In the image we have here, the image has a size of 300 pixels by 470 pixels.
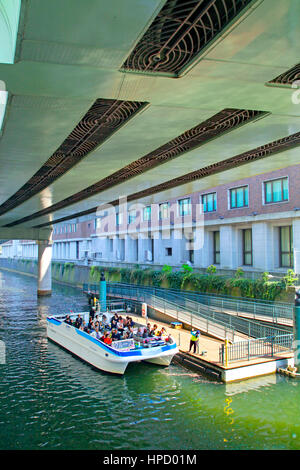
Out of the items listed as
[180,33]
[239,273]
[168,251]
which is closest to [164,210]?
[168,251]

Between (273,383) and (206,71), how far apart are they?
11625 millimetres

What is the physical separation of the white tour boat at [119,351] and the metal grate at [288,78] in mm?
11445

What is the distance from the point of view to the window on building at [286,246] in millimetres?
30859

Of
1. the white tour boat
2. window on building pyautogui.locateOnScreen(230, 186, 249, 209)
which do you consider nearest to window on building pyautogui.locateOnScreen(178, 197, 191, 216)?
window on building pyautogui.locateOnScreen(230, 186, 249, 209)

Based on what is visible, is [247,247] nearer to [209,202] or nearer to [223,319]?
[209,202]

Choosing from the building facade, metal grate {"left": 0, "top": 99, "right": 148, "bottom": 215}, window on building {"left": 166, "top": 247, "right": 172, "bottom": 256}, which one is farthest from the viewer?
window on building {"left": 166, "top": 247, "right": 172, "bottom": 256}

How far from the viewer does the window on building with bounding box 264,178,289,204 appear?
30.5 meters

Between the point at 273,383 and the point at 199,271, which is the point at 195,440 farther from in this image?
the point at 199,271

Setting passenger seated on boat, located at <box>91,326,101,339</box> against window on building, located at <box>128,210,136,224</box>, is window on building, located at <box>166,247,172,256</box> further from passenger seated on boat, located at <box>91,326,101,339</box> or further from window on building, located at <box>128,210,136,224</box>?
passenger seated on boat, located at <box>91,326,101,339</box>

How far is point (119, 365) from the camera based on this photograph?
54.5 ft

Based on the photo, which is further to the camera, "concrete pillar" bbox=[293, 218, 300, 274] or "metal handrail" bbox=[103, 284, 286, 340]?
"concrete pillar" bbox=[293, 218, 300, 274]

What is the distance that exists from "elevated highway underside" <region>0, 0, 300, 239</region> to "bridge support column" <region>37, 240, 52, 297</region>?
31831 millimetres

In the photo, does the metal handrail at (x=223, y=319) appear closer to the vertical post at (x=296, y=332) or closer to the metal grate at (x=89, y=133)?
the vertical post at (x=296, y=332)
